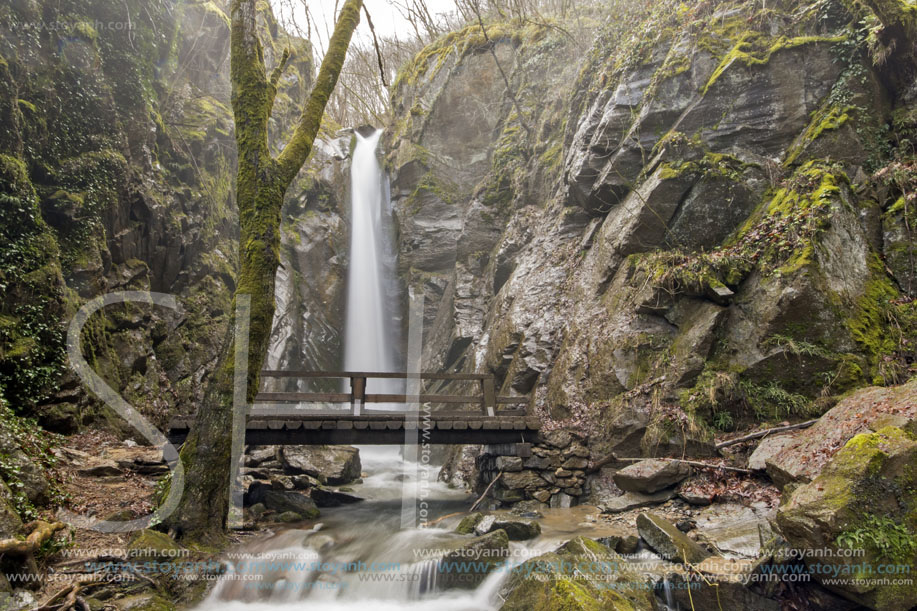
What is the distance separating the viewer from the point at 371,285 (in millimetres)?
19406

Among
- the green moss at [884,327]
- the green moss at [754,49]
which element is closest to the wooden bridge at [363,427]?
the green moss at [884,327]

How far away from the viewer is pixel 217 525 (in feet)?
19.5

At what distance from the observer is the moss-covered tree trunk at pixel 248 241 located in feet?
19.1

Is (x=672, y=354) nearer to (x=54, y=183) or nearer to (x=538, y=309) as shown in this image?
(x=538, y=309)

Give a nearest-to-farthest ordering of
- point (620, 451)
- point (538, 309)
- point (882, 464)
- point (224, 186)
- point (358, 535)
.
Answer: point (882, 464), point (358, 535), point (620, 451), point (538, 309), point (224, 186)

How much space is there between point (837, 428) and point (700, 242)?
183 inches

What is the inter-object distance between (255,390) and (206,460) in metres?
1.03

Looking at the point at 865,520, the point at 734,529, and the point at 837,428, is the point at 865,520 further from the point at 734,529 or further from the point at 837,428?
the point at 837,428

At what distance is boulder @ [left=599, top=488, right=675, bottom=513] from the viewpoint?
23.7ft

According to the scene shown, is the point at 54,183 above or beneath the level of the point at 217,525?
above

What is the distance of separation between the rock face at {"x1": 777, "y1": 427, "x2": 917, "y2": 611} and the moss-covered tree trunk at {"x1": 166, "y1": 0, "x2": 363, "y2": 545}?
6.39 metres

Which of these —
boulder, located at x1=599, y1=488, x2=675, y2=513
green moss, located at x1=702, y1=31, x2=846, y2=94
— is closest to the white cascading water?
boulder, located at x1=599, y1=488, x2=675, y2=513

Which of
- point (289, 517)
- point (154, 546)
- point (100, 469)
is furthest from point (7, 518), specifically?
point (289, 517)

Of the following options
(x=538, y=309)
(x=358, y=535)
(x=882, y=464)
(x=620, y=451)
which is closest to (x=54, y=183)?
(x=358, y=535)
